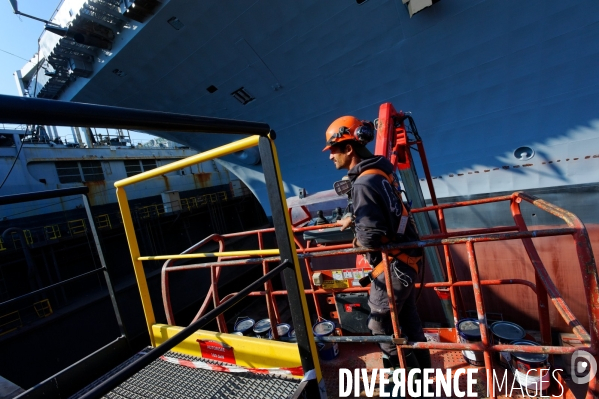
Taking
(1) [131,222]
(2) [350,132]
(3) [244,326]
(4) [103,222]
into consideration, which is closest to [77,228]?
(4) [103,222]

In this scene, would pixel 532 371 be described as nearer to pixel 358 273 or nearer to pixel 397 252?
pixel 397 252

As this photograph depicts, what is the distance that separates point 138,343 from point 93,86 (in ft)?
25.6

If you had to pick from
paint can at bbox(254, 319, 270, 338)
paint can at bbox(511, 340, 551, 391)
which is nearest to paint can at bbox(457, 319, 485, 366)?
paint can at bbox(511, 340, 551, 391)

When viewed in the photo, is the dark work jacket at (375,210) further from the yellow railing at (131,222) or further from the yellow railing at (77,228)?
the yellow railing at (77,228)

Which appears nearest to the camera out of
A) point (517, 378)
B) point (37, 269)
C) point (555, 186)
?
point (517, 378)

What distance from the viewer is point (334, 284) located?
3.52 m

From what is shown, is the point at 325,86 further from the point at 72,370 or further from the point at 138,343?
the point at 138,343

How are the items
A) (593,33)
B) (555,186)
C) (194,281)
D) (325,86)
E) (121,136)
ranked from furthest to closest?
1. (121,136)
2. (194,281)
3. (325,86)
4. (555,186)
5. (593,33)

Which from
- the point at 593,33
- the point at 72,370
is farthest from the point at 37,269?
the point at 593,33

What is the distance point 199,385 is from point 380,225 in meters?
1.53

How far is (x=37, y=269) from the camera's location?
9516 millimetres

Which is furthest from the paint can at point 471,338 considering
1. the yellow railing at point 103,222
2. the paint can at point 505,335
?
the yellow railing at point 103,222

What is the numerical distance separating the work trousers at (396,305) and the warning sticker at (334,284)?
1.17 metres

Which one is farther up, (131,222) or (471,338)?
(131,222)
